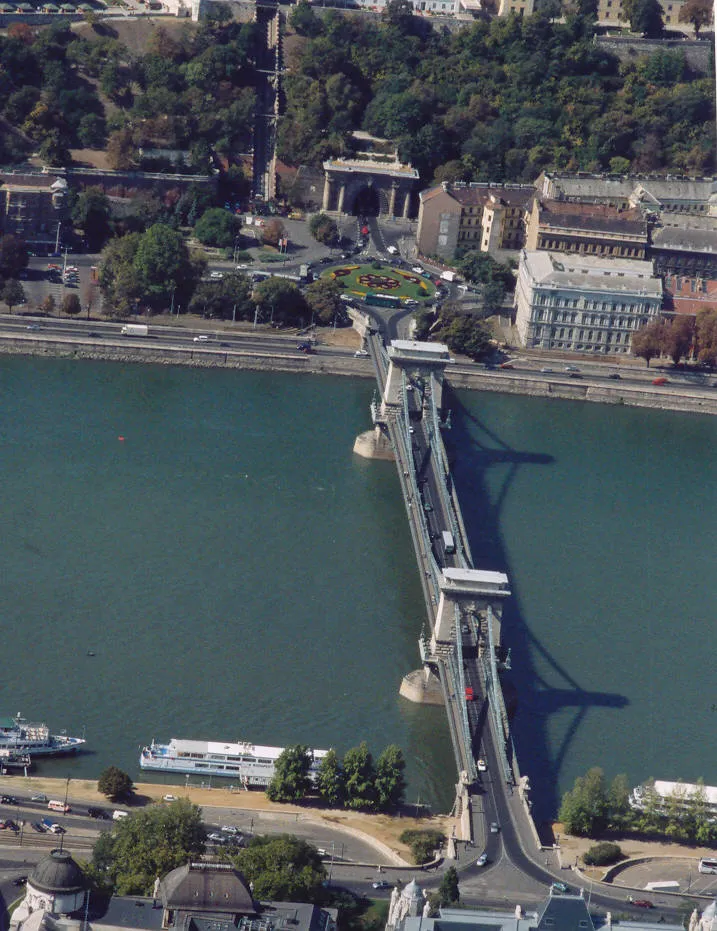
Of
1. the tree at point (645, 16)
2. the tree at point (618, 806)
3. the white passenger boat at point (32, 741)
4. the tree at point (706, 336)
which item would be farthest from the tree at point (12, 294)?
the tree at point (645, 16)

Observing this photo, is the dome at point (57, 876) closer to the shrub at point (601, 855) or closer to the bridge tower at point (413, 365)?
the shrub at point (601, 855)

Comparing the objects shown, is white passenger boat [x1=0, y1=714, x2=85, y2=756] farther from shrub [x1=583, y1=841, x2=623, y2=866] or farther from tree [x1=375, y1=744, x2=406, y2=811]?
shrub [x1=583, y1=841, x2=623, y2=866]

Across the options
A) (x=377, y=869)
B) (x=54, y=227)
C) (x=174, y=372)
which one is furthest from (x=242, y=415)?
(x=377, y=869)

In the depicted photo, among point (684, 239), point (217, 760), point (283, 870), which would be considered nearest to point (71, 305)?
point (684, 239)

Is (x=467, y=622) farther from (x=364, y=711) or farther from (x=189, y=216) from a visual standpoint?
(x=189, y=216)

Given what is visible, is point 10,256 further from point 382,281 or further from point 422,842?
point 422,842

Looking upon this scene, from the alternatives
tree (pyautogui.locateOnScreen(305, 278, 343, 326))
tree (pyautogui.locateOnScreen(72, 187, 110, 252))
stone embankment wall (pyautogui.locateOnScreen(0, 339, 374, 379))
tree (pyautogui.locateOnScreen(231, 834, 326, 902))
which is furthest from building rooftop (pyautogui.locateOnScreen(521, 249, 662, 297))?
tree (pyautogui.locateOnScreen(231, 834, 326, 902))
